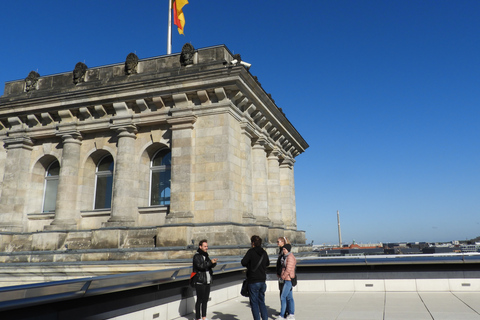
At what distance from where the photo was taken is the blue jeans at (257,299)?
8.16 m

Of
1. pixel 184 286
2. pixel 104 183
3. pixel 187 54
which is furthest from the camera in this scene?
pixel 104 183

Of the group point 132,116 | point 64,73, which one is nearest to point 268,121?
point 132,116

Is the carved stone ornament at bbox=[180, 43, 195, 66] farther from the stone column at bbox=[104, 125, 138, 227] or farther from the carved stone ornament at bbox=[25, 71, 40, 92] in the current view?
the carved stone ornament at bbox=[25, 71, 40, 92]

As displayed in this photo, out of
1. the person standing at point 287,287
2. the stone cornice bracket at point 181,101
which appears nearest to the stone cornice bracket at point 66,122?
the stone cornice bracket at point 181,101

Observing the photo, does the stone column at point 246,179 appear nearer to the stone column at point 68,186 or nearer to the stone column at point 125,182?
the stone column at point 125,182

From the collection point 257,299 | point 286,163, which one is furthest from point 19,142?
point 257,299

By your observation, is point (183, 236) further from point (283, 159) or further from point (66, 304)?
point (283, 159)

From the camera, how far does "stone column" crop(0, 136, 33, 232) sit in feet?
67.1

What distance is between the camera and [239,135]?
754 inches

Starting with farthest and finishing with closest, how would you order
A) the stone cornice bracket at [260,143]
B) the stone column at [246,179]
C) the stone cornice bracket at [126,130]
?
the stone cornice bracket at [260,143] → the stone cornice bracket at [126,130] → the stone column at [246,179]

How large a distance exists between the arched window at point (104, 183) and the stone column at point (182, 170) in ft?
15.5

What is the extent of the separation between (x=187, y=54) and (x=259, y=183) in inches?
312

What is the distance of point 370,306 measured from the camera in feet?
32.4

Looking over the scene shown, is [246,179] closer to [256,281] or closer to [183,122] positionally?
[183,122]
